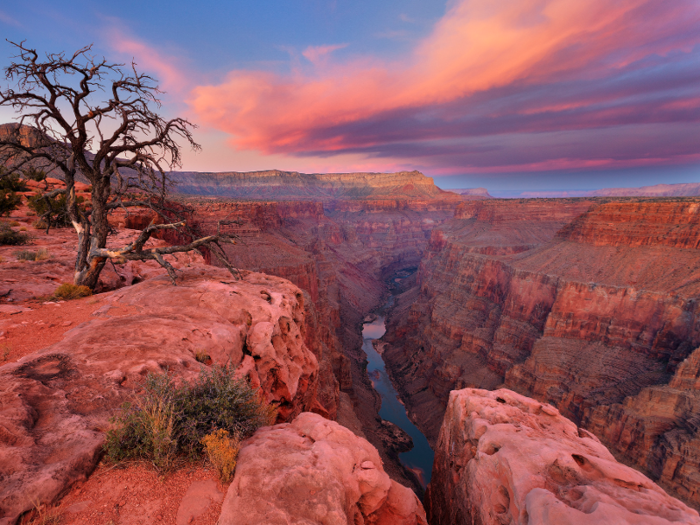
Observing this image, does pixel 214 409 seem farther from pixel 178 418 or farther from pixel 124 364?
pixel 124 364

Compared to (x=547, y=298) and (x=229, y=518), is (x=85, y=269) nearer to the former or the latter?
(x=229, y=518)

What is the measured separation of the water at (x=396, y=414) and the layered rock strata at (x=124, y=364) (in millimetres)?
26629

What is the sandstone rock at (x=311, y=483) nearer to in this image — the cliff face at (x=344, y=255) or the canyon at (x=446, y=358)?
the canyon at (x=446, y=358)

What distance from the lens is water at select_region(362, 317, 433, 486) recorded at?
111ft

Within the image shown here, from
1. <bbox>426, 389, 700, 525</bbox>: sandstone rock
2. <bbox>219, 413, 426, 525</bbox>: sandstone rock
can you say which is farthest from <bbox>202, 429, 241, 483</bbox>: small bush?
<bbox>426, 389, 700, 525</bbox>: sandstone rock

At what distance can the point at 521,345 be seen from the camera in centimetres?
4138

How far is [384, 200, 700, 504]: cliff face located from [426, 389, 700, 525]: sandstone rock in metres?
24.3

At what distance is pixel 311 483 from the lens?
16.4 ft

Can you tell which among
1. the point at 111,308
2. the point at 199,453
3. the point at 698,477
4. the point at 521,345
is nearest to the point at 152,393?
the point at 199,453

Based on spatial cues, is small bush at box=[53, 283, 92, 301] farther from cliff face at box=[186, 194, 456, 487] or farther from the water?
the water

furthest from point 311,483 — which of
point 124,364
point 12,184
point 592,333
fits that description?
point 592,333

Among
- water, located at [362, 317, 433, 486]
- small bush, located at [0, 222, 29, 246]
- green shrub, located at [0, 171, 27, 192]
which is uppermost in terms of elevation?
green shrub, located at [0, 171, 27, 192]

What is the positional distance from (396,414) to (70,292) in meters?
41.8

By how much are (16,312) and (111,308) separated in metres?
2.38
